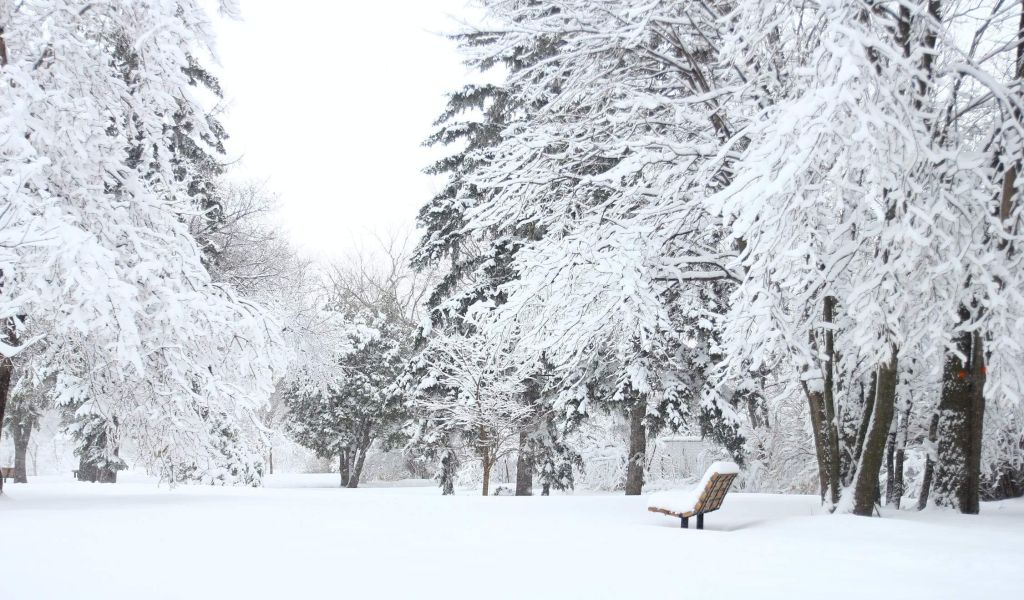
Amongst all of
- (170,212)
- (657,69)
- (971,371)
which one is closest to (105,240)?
(170,212)

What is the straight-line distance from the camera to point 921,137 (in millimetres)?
5902

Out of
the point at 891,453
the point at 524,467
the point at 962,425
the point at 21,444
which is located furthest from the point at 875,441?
the point at 21,444

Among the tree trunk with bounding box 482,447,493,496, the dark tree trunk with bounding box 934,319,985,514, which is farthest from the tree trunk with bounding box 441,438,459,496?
the dark tree trunk with bounding box 934,319,985,514

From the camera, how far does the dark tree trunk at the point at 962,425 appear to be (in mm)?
7984

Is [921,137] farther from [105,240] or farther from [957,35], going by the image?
[105,240]

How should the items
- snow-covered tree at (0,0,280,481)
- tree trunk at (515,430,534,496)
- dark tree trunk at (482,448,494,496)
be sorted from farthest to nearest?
tree trunk at (515,430,534,496)
dark tree trunk at (482,448,494,496)
snow-covered tree at (0,0,280,481)

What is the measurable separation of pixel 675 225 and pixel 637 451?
7997mm

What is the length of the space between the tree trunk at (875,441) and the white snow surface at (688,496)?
126 centimetres

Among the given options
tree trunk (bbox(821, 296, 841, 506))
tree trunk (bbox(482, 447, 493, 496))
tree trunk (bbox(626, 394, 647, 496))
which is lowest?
tree trunk (bbox(482, 447, 493, 496))

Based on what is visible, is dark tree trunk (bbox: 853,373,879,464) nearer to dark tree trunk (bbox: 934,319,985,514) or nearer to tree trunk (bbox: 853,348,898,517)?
tree trunk (bbox: 853,348,898,517)

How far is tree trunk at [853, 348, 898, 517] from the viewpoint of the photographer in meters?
7.16

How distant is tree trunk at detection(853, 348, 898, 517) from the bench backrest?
4.18 ft

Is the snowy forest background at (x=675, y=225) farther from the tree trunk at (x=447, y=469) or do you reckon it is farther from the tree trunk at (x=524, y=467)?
the tree trunk at (x=447, y=469)

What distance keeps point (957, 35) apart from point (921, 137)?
3.51 meters
